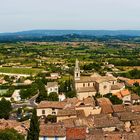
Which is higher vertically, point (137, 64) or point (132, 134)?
point (132, 134)

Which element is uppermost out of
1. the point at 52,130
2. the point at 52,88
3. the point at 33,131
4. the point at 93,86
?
the point at 33,131

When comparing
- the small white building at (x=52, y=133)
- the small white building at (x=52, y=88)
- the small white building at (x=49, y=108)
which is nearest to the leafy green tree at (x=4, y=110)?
the small white building at (x=49, y=108)

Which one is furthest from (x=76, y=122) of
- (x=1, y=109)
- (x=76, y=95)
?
(x=76, y=95)

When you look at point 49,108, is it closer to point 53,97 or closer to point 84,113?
point 84,113

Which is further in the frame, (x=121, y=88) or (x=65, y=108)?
(x=121, y=88)

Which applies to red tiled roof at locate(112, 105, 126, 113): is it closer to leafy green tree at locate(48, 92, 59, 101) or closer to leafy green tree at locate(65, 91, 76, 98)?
leafy green tree at locate(65, 91, 76, 98)

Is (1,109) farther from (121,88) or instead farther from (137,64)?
(137,64)

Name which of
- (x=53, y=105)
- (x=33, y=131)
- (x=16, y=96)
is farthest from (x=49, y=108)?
(x=16, y=96)

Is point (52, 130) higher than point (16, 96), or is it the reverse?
point (52, 130)

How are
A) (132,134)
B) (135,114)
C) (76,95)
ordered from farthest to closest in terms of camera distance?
(76,95)
(135,114)
(132,134)
